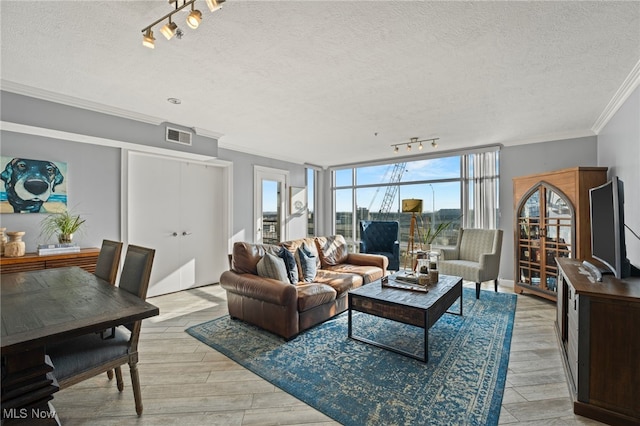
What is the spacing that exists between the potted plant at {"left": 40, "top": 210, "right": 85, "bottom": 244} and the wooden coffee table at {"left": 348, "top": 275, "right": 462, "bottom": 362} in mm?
3126

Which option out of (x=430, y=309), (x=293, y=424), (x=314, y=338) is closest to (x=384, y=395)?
(x=293, y=424)

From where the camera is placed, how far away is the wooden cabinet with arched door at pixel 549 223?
3.48 meters

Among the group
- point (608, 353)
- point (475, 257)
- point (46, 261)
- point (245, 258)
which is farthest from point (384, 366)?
point (46, 261)

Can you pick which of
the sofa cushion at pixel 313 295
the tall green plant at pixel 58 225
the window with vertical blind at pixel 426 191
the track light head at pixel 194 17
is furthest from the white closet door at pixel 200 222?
the track light head at pixel 194 17

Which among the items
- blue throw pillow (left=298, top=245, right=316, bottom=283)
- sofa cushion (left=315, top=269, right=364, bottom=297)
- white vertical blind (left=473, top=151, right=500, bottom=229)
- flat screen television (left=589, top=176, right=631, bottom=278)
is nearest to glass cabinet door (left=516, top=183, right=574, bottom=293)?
white vertical blind (left=473, top=151, right=500, bottom=229)

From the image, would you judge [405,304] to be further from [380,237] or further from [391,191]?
[391,191]

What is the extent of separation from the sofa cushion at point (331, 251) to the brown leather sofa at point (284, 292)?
292 millimetres

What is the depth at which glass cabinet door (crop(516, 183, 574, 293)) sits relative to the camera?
370 cm

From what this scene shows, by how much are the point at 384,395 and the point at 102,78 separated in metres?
3.54

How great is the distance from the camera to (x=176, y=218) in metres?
4.43

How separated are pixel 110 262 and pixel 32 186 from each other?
1693 millimetres

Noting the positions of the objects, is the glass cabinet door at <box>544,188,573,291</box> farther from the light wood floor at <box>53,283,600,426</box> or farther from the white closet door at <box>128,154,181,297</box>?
the white closet door at <box>128,154,181,297</box>

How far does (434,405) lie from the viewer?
1823mm

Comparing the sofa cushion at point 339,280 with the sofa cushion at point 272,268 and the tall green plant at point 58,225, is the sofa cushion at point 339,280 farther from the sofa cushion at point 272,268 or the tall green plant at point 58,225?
the tall green plant at point 58,225
